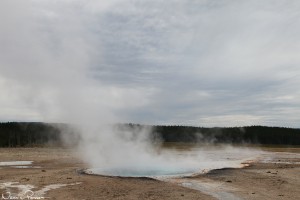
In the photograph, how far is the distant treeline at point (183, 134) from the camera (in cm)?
10600

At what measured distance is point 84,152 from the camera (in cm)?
5288

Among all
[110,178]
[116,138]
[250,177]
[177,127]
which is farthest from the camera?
[177,127]

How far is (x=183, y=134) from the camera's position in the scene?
140 metres

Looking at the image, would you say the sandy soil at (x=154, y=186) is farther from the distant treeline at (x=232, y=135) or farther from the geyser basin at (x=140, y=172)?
the distant treeline at (x=232, y=135)

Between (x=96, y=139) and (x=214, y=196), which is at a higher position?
(x=96, y=139)

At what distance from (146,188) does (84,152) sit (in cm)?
2987

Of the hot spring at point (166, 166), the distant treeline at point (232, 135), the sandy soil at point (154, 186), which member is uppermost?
the distant treeline at point (232, 135)

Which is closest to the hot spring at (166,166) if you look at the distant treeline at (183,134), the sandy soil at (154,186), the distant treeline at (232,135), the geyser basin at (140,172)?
the geyser basin at (140,172)

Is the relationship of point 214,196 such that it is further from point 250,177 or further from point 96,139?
point 96,139

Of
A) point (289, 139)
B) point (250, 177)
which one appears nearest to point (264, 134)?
point (289, 139)
